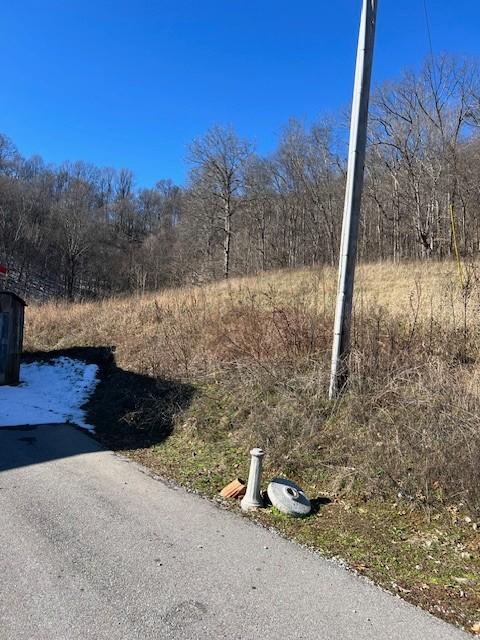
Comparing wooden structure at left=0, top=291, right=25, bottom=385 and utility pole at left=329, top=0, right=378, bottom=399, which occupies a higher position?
utility pole at left=329, top=0, right=378, bottom=399

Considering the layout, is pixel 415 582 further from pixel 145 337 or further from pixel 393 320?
pixel 145 337

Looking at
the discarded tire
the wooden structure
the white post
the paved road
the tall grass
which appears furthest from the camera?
the wooden structure

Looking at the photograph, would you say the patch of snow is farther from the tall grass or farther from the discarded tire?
the discarded tire

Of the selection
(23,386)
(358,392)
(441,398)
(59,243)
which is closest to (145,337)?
(23,386)

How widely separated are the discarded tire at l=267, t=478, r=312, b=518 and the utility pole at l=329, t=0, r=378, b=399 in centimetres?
188

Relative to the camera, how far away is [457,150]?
31.8m

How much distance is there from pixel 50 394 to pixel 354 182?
7530 mm

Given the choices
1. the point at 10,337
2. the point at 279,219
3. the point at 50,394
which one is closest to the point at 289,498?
the point at 50,394

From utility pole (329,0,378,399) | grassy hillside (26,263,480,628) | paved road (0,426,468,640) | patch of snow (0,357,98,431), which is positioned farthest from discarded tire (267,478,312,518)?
patch of snow (0,357,98,431)

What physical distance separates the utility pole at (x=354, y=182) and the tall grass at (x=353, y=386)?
303 mm

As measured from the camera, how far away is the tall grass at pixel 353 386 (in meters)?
5.03

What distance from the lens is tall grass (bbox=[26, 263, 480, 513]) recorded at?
503 centimetres

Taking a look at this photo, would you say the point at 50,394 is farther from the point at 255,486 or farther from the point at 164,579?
the point at 164,579

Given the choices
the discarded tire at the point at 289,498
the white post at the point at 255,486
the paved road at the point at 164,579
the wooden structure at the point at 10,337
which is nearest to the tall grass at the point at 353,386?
the discarded tire at the point at 289,498
